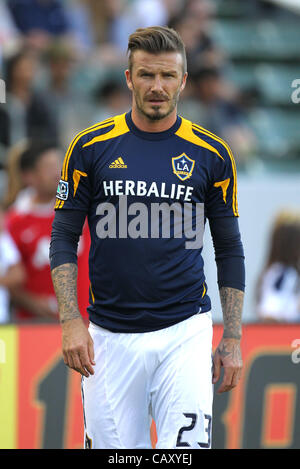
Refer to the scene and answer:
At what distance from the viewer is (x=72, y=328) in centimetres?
346

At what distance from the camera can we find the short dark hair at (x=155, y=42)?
3.46m

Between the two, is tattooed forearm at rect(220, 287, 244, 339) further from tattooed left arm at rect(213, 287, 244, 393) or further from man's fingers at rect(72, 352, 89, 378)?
man's fingers at rect(72, 352, 89, 378)

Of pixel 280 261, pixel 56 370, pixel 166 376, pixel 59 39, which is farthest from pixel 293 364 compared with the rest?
pixel 59 39

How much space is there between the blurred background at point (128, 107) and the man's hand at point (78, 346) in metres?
2.02

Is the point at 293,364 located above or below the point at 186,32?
below

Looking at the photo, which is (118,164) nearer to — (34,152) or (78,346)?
(78,346)

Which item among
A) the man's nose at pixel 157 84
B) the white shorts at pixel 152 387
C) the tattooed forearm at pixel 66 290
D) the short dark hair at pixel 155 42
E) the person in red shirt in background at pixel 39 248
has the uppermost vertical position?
the short dark hair at pixel 155 42

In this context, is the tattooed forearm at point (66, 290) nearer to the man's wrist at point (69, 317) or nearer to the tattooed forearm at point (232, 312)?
the man's wrist at point (69, 317)

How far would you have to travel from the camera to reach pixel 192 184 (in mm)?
3549

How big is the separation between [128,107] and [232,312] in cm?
578

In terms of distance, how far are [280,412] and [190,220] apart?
8.45 ft

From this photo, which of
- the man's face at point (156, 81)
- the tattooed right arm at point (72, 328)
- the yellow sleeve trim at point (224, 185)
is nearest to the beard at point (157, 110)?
the man's face at point (156, 81)

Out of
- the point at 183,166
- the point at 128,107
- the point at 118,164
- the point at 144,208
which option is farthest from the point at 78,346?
the point at 128,107
